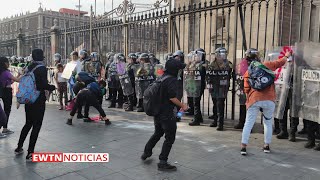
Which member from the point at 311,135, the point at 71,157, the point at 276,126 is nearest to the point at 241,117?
the point at 276,126

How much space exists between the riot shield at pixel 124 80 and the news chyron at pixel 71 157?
4.45m

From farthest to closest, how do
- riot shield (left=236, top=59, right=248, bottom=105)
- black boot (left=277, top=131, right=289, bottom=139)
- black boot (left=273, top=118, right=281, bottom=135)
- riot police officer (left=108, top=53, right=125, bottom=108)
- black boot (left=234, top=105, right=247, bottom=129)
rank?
riot police officer (left=108, top=53, right=125, bottom=108), black boot (left=234, top=105, right=247, bottom=129), black boot (left=273, top=118, right=281, bottom=135), riot shield (left=236, top=59, right=248, bottom=105), black boot (left=277, top=131, right=289, bottom=139)

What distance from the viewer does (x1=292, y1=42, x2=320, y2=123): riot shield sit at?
5.81 m

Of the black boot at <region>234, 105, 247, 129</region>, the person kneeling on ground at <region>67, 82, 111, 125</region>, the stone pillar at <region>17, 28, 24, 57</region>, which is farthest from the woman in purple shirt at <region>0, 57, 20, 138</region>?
the stone pillar at <region>17, 28, 24, 57</region>

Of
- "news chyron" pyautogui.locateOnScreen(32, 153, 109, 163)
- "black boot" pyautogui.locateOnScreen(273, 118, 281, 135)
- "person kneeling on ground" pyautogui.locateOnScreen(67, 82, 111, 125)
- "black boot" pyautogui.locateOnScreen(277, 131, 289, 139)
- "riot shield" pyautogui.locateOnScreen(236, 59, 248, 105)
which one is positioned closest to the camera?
"news chyron" pyautogui.locateOnScreen(32, 153, 109, 163)

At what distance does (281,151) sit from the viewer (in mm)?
5812

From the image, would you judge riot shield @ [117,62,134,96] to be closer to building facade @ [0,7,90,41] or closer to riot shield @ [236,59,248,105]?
riot shield @ [236,59,248,105]

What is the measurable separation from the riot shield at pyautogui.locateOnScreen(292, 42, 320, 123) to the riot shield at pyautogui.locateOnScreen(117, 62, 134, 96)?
5001mm

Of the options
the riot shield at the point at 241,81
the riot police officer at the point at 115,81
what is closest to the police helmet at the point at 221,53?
the riot shield at the point at 241,81

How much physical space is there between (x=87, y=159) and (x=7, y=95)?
3084mm

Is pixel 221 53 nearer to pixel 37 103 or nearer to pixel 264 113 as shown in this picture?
pixel 264 113

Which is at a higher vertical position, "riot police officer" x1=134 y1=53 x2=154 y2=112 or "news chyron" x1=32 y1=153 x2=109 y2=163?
"riot police officer" x1=134 y1=53 x2=154 y2=112

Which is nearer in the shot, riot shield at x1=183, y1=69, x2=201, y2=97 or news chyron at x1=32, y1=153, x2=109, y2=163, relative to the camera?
news chyron at x1=32, y1=153, x2=109, y2=163

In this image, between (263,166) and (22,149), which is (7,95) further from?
(263,166)
